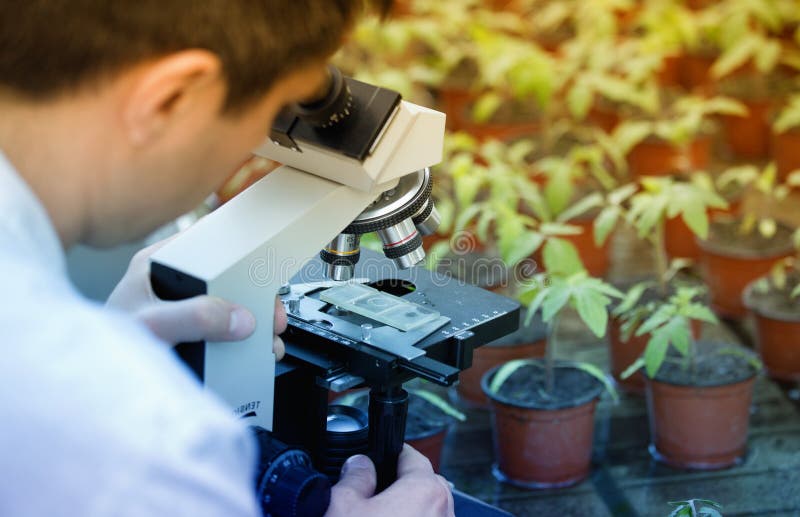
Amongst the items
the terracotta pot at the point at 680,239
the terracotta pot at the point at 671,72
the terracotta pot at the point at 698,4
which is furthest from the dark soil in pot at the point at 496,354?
the terracotta pot at the point at 698,4

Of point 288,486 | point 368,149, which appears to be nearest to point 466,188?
point 368,149

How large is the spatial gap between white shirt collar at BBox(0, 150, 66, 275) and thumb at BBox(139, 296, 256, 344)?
25 centimetres

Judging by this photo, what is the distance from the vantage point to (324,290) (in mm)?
1295

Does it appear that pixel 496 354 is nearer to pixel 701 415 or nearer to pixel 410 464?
pixel 701 415

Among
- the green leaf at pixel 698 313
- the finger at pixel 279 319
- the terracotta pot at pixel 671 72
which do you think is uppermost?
the finger at pixel 279 319

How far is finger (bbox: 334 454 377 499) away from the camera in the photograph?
1102 millimetres

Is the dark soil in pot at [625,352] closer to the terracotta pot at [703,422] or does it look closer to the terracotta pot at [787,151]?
the terracotta pot at [703,422]

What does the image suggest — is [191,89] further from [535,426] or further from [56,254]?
[535,426]

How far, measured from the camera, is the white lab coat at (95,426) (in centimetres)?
58

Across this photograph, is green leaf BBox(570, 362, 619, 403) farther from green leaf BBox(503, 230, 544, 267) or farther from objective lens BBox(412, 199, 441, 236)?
objective lens BBox(412, 199, 441, 236)

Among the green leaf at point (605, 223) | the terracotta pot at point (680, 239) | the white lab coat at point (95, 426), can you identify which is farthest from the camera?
the terracotta pot at point (680, 239)

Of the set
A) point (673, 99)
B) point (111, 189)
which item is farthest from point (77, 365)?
point (673, 99)

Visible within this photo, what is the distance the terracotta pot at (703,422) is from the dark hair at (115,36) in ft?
4.80

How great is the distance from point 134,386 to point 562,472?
1.46m
